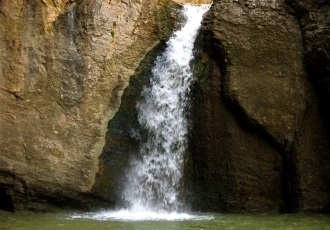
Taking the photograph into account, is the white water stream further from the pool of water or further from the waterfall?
the pool of water

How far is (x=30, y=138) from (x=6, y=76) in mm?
1214

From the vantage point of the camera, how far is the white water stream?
989cm

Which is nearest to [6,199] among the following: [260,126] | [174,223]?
[174,223]

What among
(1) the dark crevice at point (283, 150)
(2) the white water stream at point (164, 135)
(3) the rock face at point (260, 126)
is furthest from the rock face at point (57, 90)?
(1) the dark crevice at point (283, 150)

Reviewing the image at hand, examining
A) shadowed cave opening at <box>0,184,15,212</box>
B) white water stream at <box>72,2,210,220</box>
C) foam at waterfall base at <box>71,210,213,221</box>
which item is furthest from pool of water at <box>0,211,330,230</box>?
white water stream at <box>72,2,210,220</box>

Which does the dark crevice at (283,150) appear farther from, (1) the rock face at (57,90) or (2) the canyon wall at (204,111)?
(1) the rock face at (57,90)

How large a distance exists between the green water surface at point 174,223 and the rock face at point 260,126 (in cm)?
70

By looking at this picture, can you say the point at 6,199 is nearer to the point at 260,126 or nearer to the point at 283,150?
the point at 260,126

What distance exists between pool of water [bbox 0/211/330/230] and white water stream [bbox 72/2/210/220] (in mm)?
429

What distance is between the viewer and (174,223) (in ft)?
26.9

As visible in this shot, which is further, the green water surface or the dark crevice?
the dark crevice

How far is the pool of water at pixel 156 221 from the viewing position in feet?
25.7

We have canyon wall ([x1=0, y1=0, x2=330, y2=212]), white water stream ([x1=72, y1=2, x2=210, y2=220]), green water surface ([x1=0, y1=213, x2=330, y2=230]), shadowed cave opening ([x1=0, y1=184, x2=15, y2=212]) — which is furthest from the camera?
white water stream ([x1=72, y1=2, x2=210, y2=220])

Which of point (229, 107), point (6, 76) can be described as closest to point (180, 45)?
point (229, 107)
